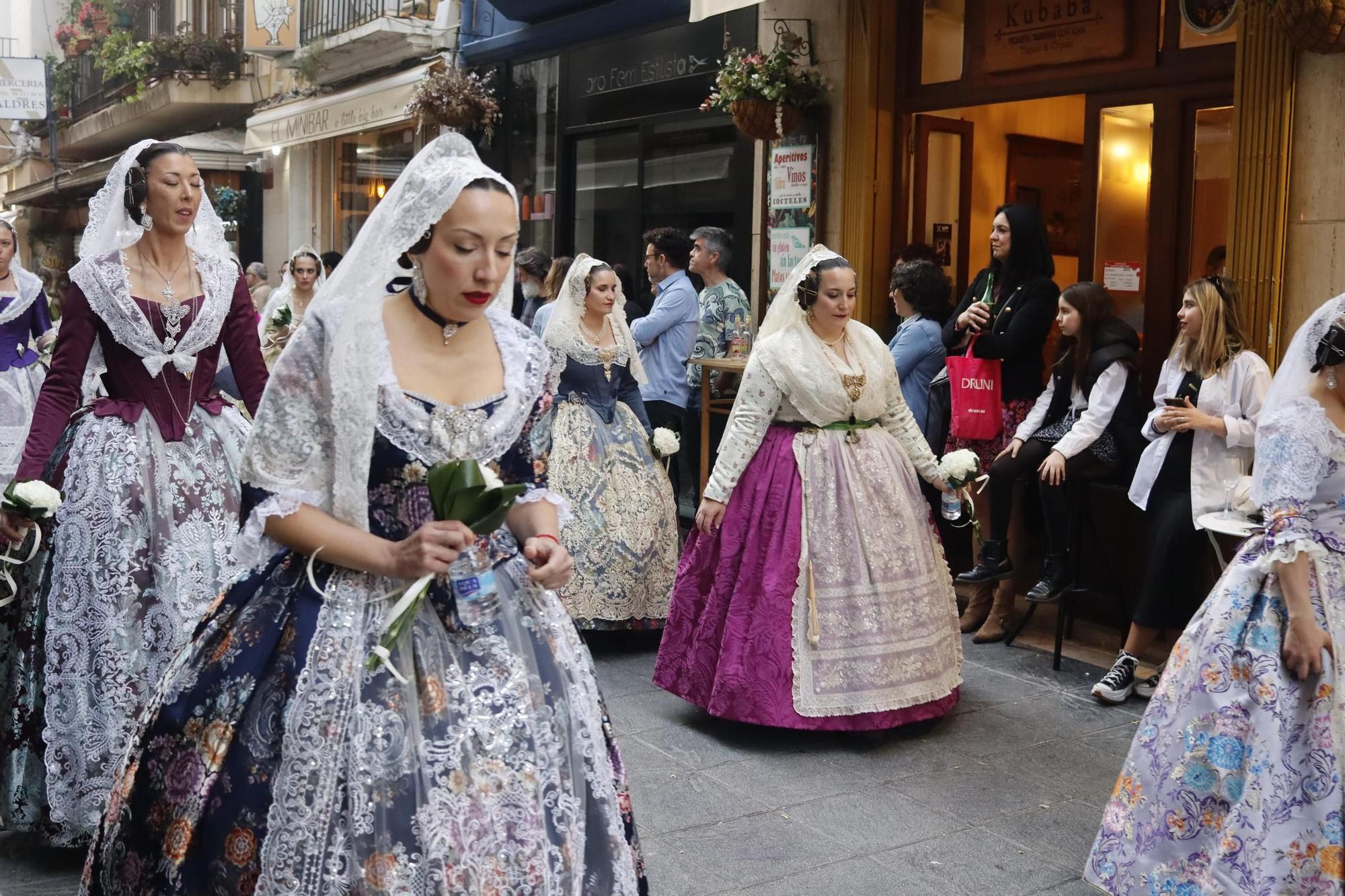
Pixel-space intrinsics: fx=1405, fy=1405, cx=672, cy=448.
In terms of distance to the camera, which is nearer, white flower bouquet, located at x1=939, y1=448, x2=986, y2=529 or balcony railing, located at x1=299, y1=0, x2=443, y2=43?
white flower bouquet, located at x1=939, y1=448, x2=986, y2=529

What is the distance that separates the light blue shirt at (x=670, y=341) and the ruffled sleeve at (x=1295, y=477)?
17.6ft

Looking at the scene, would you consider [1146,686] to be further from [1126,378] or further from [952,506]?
[1126,378]

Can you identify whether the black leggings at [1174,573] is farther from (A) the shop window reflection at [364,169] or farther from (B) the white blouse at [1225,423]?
(A) the shop window reflection at [364,169]

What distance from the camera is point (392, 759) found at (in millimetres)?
2633

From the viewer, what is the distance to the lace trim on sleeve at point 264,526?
9.23 feet

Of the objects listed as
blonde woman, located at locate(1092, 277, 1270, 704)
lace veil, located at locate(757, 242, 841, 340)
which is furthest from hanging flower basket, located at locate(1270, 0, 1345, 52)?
lace veil, located at locate(757, 242, 841, 340)

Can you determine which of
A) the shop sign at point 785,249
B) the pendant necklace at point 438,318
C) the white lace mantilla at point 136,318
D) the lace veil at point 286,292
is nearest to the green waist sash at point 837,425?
the white lace mantilla at point 136,318

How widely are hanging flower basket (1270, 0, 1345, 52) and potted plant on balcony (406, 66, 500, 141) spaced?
8600 millimetres

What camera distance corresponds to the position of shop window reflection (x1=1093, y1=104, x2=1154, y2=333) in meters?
7.57

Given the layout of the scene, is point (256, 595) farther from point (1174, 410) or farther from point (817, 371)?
point (1174, 410)

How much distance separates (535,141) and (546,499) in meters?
11.0

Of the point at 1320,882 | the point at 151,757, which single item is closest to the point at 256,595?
the point at 151,757

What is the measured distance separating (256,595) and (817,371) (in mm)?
3164

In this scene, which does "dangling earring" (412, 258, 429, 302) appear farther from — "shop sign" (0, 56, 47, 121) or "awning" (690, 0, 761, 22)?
"shop sign" (0, 56, 47, 121)
